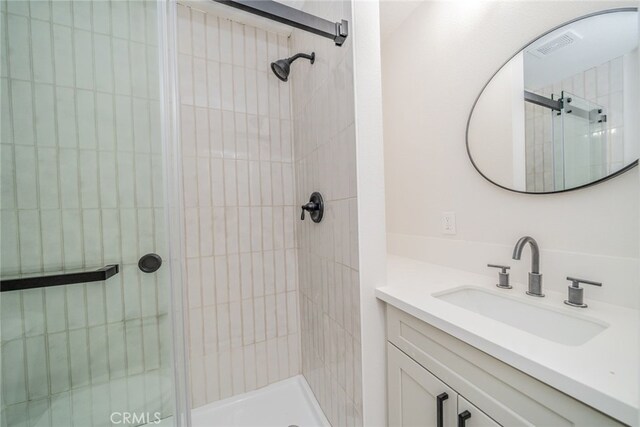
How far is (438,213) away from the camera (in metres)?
1.21

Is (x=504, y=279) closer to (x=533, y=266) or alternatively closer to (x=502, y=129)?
(x=533, y=266)

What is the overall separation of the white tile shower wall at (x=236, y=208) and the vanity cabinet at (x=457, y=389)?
871 mm

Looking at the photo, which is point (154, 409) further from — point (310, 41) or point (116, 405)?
point (310, 41)

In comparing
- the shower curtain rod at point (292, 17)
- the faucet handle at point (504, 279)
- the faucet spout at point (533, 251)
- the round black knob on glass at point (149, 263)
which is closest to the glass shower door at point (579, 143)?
the faucet spout at point (533, 251)

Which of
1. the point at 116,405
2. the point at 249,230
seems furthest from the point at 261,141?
the point at 116,405

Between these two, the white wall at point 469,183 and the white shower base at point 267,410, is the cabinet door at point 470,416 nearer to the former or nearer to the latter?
the white wall at point 469,183

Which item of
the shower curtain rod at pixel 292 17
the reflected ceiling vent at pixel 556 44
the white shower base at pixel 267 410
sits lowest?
the white shower base at pixel 267 410

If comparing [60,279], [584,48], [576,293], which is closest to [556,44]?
[584,48]

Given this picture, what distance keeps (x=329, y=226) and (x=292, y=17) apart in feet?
2.49

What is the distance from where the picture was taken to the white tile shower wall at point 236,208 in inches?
52.2

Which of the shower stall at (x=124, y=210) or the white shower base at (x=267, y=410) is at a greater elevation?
the shower stall at (x=124, y=210)

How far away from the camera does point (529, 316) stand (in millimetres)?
730

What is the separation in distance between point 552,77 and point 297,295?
1572 mm

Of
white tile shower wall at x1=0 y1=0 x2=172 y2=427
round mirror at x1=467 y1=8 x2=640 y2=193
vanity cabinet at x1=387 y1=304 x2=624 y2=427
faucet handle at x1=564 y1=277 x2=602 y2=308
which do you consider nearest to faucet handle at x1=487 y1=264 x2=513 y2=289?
faucet handle at x1=564 y1=277 x2=602 y2=308
